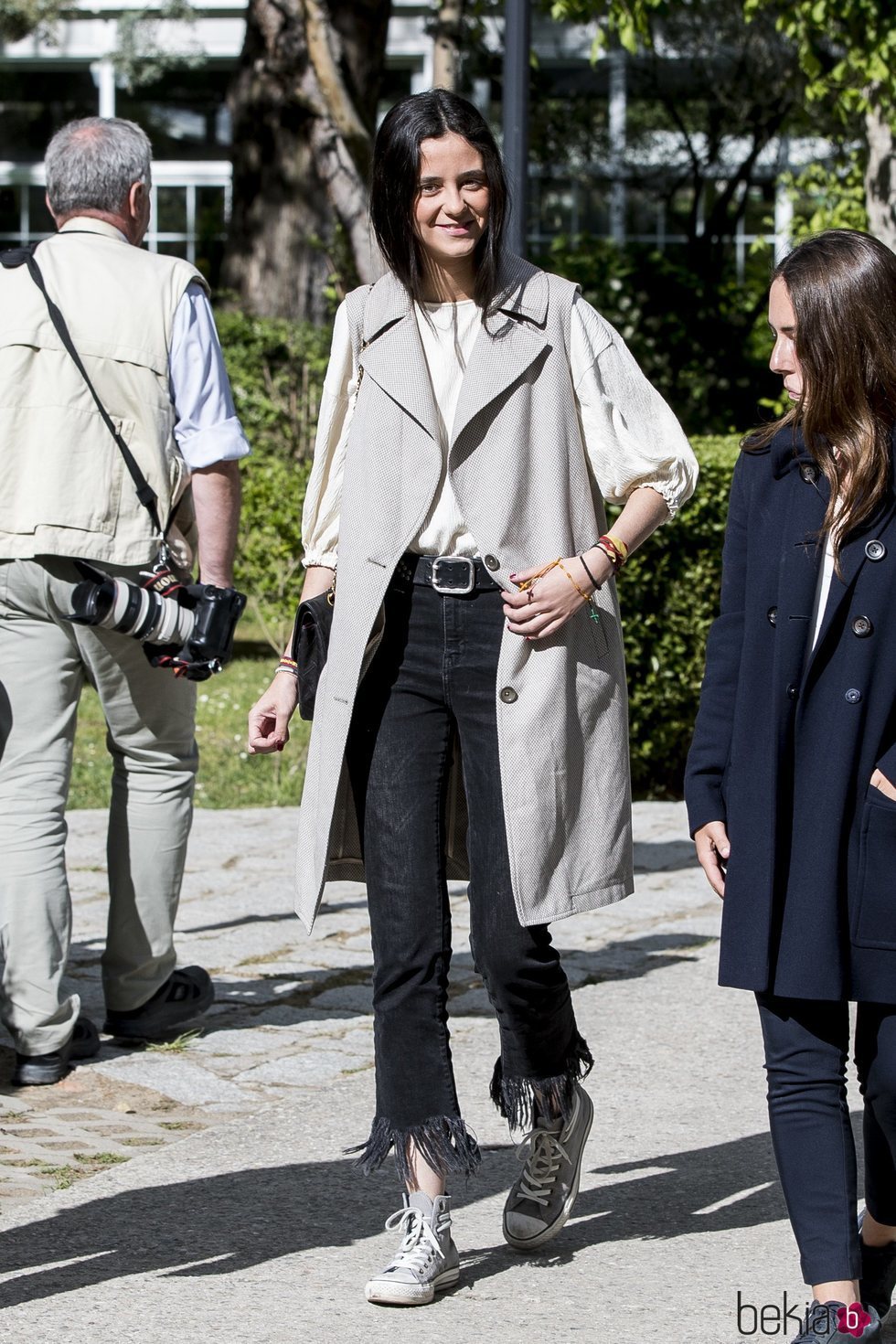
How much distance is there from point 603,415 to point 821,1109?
131 cm

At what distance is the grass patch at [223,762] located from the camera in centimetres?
856

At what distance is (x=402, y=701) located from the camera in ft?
11.2

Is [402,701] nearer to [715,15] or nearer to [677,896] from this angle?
[677,896]

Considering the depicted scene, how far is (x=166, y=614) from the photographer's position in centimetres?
454

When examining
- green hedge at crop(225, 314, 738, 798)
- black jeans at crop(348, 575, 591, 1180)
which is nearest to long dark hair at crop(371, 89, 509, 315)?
black jeans at crop(348, 575, 591, 1180)

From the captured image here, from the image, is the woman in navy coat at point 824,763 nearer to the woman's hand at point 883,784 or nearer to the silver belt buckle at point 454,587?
the woman's hand at point 883,784

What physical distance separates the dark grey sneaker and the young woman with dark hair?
3 centimetres

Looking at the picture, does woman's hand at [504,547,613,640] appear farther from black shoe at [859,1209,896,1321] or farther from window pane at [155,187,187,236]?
window pane at [155,187,187,236]

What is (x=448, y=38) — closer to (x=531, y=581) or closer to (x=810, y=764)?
(x=531, y=581)

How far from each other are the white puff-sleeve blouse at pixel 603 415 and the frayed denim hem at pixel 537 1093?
3.27 feet

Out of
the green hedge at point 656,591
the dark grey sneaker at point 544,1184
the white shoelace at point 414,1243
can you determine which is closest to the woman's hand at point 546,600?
the dark grey sneaker at point 544,1184

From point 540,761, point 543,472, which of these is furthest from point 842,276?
point 540,761

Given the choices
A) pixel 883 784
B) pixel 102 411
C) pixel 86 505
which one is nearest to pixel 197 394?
pixel 102 411

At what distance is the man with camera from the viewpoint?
4586 mm
